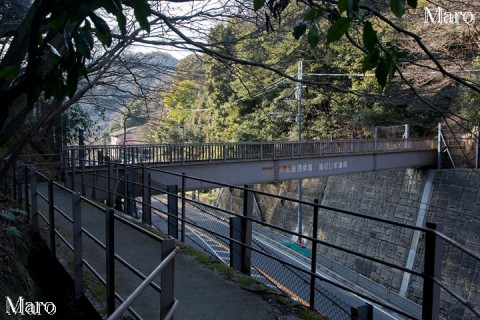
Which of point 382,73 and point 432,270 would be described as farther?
point 432,270

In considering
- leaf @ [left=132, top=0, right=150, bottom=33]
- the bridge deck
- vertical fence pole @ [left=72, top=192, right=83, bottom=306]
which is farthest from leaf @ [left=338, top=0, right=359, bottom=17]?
the bridge deck

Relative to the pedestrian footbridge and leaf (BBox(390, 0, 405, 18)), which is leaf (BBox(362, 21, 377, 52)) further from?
the pedestrian footbridge

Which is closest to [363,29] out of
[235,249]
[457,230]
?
[235,249]

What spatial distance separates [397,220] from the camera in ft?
74.4

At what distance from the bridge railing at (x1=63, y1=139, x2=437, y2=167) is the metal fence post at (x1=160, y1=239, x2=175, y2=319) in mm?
8952

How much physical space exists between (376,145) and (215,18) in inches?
672

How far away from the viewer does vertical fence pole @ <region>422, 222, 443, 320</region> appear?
2285 millimetres

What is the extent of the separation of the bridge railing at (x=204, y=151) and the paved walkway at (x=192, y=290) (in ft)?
20.6

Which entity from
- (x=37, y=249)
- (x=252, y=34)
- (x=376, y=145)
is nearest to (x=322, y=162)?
(x=376, y=145)

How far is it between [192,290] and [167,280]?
1.74 m

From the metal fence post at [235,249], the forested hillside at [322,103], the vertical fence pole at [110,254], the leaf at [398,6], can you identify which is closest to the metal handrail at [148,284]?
the vertical fence pole at [110,254]

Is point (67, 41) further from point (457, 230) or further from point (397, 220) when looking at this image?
point (397, 220)

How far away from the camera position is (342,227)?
79.0ft

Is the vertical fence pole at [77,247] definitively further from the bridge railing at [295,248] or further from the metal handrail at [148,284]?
the metal handrail at [148,284]
